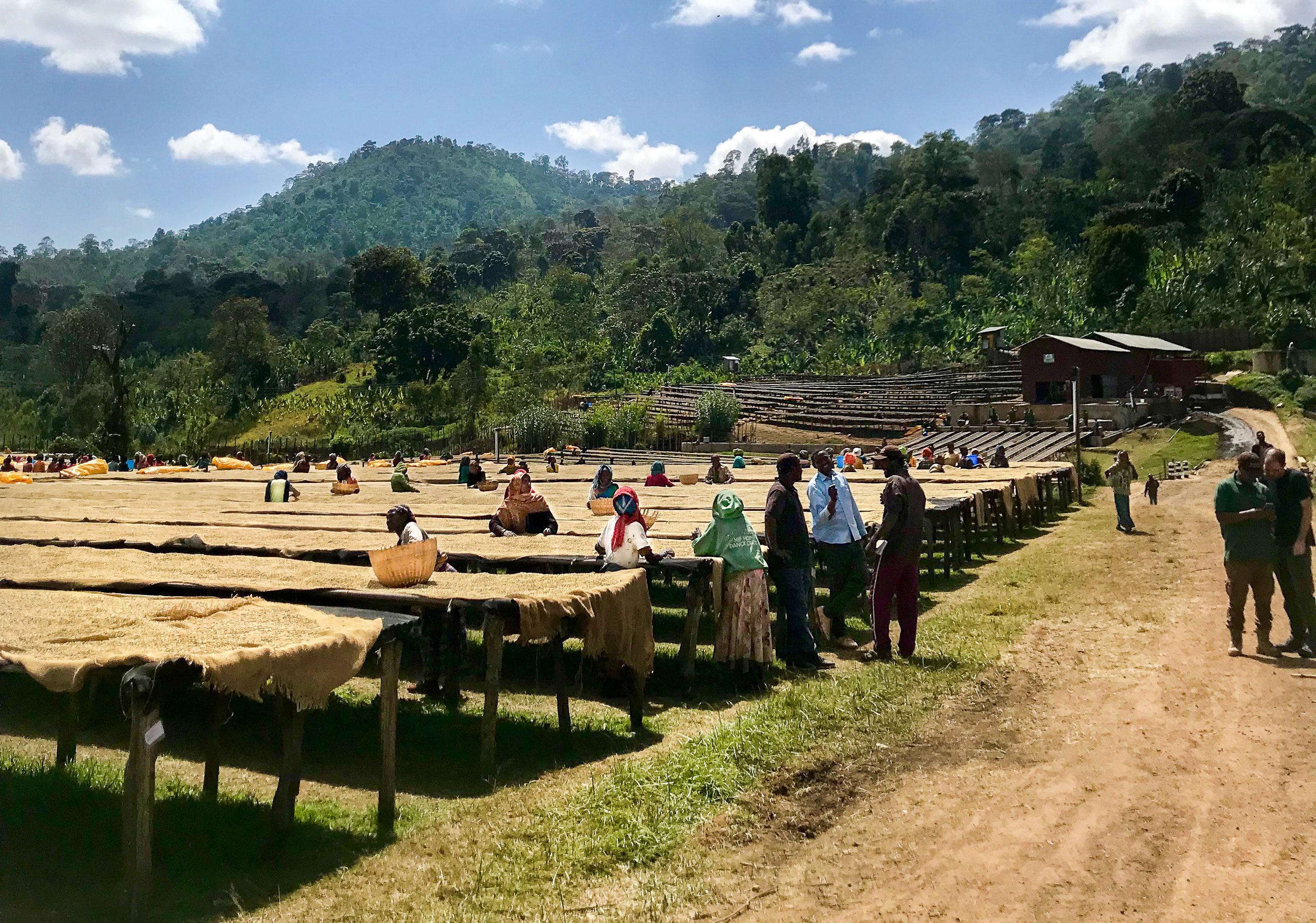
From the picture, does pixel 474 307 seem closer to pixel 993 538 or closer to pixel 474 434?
pixel 474 434

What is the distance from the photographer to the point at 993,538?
733 inches

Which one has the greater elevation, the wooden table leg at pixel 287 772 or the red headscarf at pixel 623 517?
the red headscarf at pixel 623 517

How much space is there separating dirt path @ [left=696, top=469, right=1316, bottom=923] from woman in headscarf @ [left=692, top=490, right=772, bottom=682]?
166 cm

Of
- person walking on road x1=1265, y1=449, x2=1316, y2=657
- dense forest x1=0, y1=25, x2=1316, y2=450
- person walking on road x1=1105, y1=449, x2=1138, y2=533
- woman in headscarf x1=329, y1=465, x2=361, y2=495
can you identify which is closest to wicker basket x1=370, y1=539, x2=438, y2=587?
person walking on road x1=1265, y1=449, x2=1316, y2=657

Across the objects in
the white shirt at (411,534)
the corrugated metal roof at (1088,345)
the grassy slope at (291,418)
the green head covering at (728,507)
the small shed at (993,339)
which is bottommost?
the grassy slope at (291,418)

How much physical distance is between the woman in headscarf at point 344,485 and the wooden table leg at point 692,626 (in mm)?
12679

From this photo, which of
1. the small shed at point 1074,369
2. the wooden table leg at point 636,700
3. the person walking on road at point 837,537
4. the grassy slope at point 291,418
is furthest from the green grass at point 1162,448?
the grassy slope at point 291,418

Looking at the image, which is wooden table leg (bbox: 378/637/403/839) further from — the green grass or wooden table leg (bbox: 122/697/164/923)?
the green grass

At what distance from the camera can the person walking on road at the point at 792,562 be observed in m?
8.72

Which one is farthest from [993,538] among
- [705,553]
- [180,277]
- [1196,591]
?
[180,277]

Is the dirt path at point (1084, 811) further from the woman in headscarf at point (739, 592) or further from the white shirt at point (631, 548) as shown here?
the white shirt at point (631, 548)

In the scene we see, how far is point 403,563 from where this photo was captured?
729 cm

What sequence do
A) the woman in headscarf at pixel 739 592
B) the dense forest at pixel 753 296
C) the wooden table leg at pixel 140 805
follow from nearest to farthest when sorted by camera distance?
the wooden table leg at pixel 140 805
the woman in headscarf at pixel 739 592
the dense forest at pixel 753 296

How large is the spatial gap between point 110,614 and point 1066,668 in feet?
23.8
